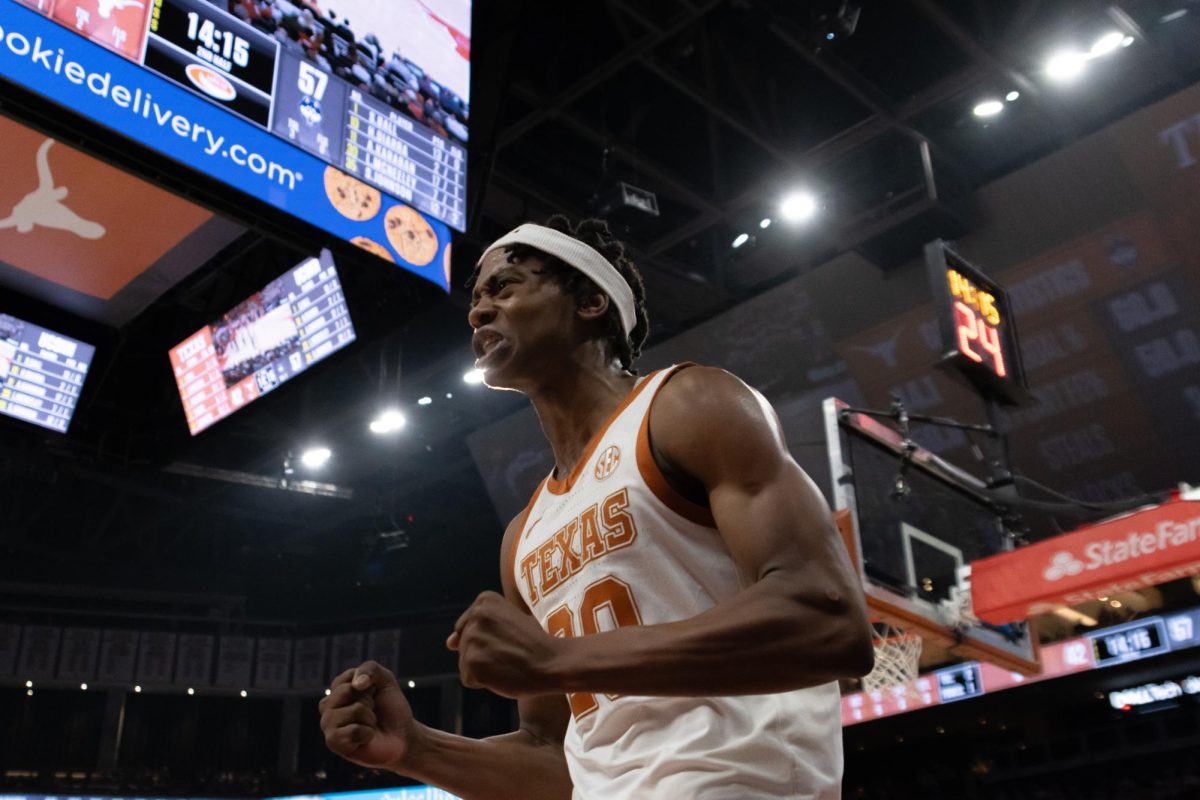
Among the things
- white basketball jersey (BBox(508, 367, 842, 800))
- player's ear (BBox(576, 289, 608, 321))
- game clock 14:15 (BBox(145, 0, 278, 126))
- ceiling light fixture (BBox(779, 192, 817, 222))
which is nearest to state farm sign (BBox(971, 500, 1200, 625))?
ceiling light fixture (BBox(779, 192, 817, 222))

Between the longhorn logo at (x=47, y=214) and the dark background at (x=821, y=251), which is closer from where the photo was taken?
the longhorn logo at (x=47, y=214)

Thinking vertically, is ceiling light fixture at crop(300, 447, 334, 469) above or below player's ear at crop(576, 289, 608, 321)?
above

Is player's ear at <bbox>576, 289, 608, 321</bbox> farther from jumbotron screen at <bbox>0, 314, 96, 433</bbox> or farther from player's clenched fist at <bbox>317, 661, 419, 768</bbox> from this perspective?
jumbotron screen at <bbox>0, 314, 96, 433</bbox>

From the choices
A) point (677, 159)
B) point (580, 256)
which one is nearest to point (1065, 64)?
point (677, 159)

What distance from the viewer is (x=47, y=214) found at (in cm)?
651

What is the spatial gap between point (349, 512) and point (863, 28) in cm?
869

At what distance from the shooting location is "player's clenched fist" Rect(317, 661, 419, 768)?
180cm

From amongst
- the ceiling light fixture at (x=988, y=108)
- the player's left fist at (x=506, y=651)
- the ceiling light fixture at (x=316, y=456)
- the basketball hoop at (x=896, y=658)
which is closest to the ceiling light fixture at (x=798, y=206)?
the ceiling light fixture at (x=988, y=108)

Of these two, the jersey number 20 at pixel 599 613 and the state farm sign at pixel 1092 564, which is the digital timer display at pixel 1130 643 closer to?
the state farm sign at pixel 1092 564

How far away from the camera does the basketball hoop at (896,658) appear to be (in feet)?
23.1

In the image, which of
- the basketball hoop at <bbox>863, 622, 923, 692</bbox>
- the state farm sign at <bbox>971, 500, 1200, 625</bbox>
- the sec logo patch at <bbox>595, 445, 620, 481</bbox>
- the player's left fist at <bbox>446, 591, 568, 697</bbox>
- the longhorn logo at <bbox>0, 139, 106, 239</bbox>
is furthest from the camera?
the basketball hoop at <bbox>863, 622, 923, 692</bbox>

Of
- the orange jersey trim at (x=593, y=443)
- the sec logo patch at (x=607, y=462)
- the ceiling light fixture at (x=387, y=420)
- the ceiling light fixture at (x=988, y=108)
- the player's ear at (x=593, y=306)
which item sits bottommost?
the sec logo patch at (x=607, y=462)

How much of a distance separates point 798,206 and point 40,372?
5702 mm

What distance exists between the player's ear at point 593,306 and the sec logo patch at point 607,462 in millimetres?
361
